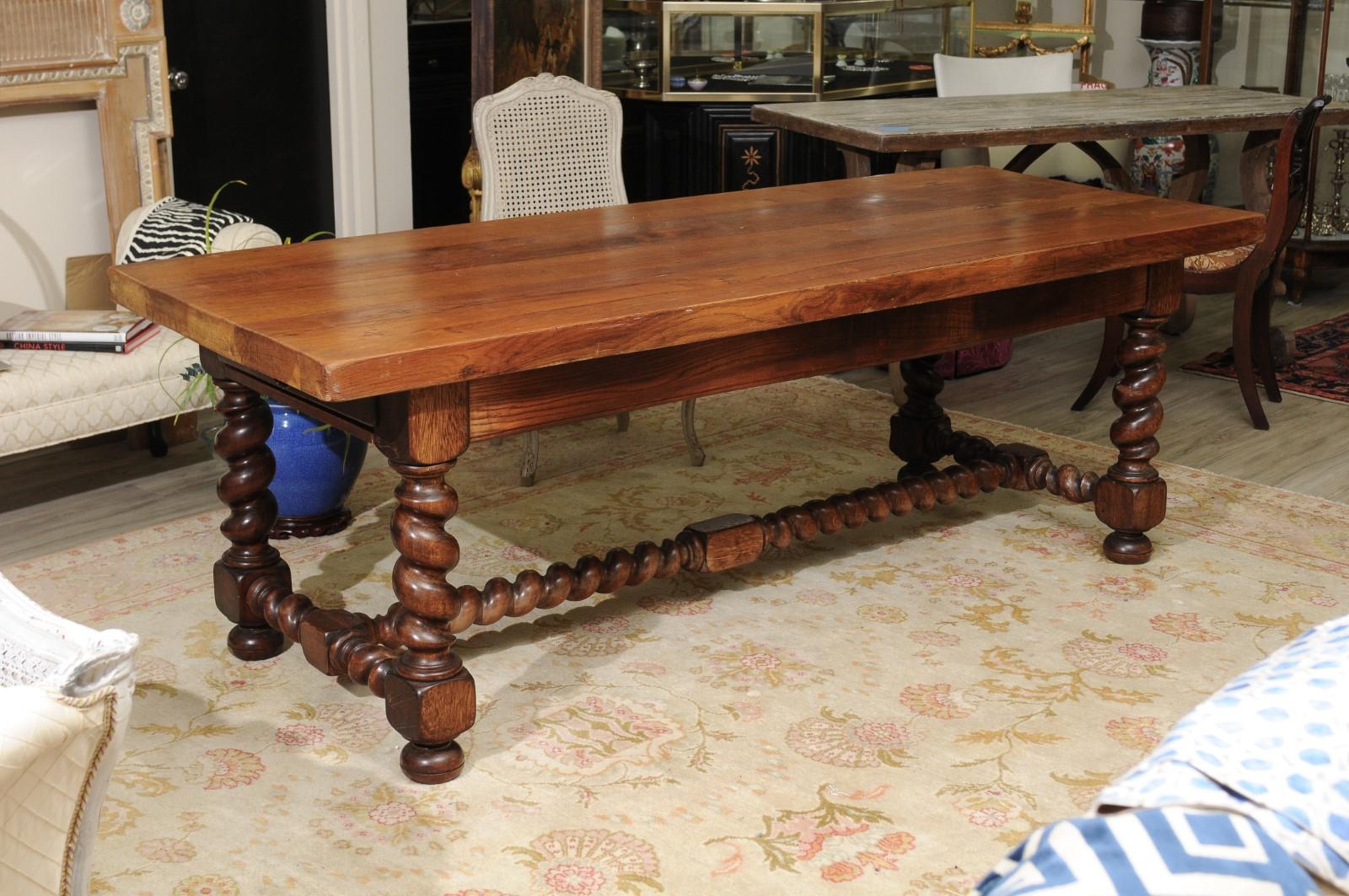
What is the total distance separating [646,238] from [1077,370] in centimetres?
247

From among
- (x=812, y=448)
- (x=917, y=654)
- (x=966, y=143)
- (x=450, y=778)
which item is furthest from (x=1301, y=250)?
(x=450, y=778)

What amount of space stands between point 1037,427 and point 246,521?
2438 millimetres

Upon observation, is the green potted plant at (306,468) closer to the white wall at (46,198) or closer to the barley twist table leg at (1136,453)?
the white wall at (46,198)

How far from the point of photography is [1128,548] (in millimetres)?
3377

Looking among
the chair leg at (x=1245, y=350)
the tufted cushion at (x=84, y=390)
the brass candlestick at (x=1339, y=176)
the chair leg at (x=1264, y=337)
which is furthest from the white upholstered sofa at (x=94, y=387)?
the brass candlestick at (x=1339, y=176)

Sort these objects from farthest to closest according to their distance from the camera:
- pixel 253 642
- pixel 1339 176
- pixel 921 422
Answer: pixel 1339 176 < pixel 921 422 < pixel 253 642

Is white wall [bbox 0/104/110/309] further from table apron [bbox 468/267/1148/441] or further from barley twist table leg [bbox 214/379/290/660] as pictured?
table apron [bbox 468/267/1148/441]

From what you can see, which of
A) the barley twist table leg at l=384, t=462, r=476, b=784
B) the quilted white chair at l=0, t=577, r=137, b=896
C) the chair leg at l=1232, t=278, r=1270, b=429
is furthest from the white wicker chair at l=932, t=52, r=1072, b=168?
the quilted white chair at l=0, t=577, r=137, b=896

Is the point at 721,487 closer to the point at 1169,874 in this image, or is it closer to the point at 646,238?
the point at 646,238

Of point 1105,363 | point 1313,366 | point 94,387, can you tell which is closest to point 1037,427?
point 1105,363

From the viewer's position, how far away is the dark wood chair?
14.0ft

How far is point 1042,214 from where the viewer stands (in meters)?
3.23

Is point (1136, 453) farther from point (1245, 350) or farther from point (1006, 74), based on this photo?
point (1006, 74)

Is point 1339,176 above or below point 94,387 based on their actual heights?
above
